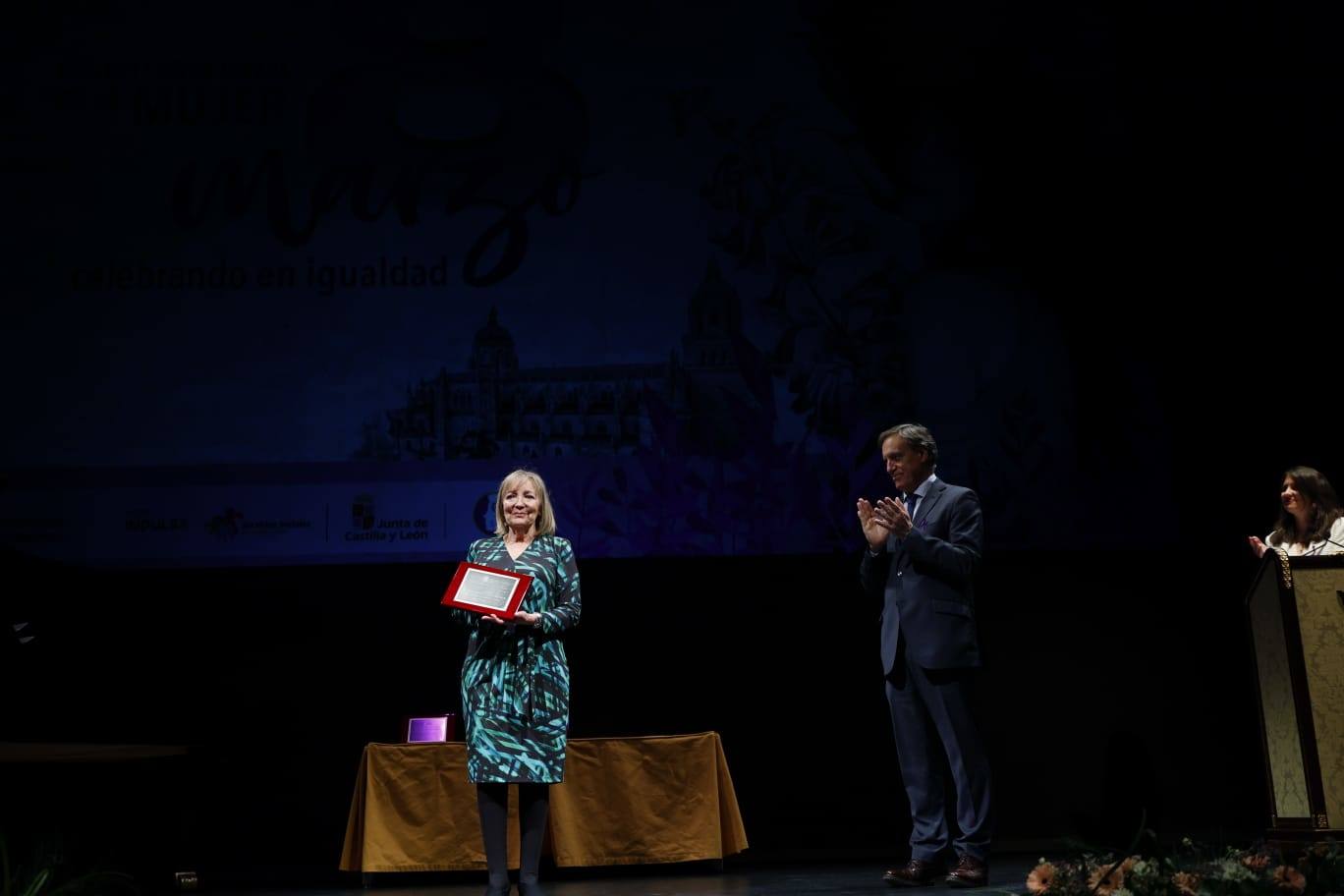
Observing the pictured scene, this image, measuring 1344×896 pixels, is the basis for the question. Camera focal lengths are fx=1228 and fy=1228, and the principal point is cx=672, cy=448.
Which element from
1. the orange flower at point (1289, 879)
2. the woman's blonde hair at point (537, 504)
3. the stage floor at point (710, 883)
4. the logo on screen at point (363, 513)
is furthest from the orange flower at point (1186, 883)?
the logo on screen at point (363, 513)

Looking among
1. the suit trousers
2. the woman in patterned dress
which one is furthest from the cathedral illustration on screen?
the woman in patterned dress

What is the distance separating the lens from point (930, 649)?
12.1ft

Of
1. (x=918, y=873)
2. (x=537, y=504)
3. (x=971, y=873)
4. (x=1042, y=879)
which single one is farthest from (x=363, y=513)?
(x=1042, y=879)

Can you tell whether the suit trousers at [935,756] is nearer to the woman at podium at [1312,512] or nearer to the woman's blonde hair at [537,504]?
the woman's blonde hair at [537,504]

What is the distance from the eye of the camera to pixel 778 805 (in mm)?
5594

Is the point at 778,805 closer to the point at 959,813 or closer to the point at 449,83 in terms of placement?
the point at 959,813

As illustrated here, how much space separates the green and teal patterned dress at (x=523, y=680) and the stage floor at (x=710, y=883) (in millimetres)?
936

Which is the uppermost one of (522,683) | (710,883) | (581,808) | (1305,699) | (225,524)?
(225,524)

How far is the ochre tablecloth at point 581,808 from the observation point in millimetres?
4488

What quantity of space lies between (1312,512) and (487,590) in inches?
120

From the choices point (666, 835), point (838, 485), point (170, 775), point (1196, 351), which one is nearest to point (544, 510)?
point (170, 775)

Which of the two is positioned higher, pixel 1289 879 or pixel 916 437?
pixel 916 437

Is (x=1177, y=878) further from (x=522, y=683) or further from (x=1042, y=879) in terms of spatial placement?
(x=522, y=683)

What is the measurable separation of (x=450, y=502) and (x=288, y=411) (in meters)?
0.82
